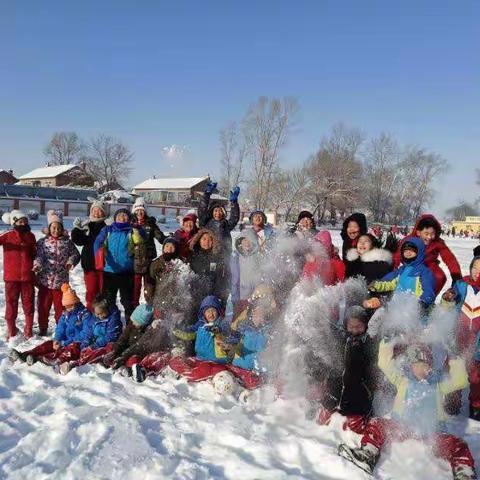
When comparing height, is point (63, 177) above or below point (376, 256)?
above

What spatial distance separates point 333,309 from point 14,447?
129 inches

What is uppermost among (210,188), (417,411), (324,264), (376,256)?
(210,188)

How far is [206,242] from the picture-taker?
19.0 ft

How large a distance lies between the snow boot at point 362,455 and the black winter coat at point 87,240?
13.2 feet

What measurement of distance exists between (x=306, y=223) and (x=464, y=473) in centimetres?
322

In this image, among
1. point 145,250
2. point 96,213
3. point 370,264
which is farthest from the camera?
point 96,213

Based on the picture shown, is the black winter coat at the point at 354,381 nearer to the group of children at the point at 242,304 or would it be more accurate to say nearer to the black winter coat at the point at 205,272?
the group of children at the point at 242,304

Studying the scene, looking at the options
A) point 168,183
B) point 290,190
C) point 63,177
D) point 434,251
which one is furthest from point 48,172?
Answer: point 434,251

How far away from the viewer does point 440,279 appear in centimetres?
482

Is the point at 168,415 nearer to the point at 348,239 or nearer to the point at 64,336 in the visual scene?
the point at 64,336

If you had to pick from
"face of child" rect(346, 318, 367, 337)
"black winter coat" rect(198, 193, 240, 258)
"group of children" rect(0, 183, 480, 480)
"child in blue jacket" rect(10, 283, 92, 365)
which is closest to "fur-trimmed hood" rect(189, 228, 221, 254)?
"group of children" rect(0, 183, 480, 480)

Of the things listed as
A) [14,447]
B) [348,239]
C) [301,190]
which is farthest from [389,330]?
[301,190]

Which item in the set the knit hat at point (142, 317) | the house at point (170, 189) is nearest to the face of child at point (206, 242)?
the knit hat at point (142, 317)

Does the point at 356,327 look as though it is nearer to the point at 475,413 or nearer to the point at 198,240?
the point at 475,413
